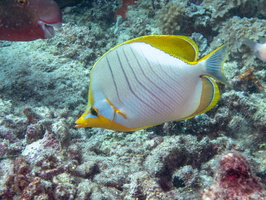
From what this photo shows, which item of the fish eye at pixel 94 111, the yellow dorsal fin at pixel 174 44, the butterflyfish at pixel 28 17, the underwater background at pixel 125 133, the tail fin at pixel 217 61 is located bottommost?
the underwater background at pixel 125 133

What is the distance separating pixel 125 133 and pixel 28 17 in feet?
6.85

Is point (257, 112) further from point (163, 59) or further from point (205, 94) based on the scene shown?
point (163, 59)

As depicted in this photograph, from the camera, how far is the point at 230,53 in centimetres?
429

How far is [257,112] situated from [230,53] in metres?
1.56

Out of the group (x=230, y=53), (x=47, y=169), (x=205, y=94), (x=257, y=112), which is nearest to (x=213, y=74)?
(x=205, y=94)

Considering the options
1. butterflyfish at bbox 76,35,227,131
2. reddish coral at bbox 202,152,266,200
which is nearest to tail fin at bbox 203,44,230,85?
butterflyfish at bbox 76,35,227,131

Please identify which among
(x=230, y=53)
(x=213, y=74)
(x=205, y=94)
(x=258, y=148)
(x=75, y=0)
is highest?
(x=75, y=0)

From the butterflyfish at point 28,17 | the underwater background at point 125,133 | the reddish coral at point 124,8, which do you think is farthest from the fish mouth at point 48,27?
the reddish coral at point 124,8

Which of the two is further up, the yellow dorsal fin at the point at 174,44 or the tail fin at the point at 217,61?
the yellow dorsal fin at the point at 174,44

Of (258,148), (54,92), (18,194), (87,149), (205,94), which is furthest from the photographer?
(54,92)

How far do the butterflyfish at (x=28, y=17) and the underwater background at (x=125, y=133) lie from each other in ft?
3.56

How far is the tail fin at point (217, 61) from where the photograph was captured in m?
1.46

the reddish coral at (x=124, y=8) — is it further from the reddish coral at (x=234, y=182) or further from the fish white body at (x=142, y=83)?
the reddish coral at (x=234, y=182)

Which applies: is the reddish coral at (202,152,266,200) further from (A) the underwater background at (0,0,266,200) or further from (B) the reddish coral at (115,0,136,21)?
(B) the reddish coral at (115,0,136,21)
